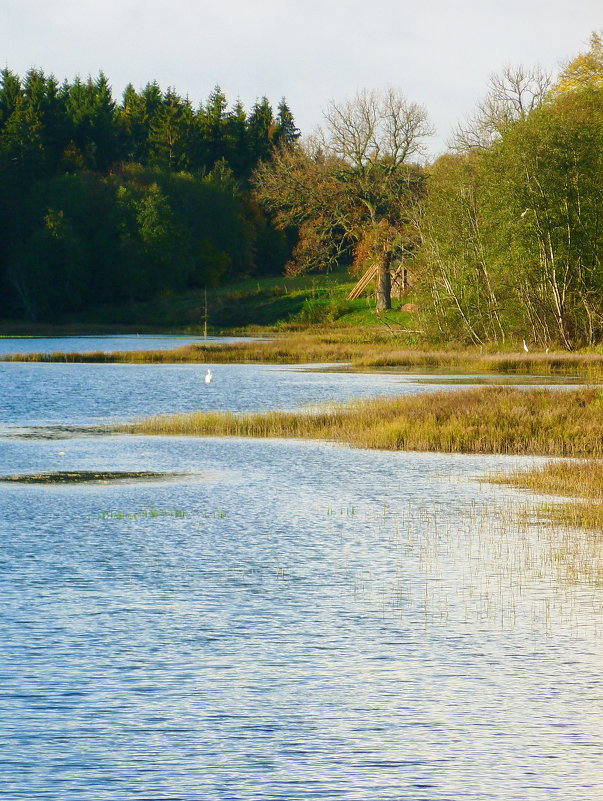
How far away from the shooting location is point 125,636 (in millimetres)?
10398

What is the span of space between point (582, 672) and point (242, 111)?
130 m

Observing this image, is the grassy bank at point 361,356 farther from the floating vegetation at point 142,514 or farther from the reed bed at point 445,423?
the floating vegetation at point 142,514

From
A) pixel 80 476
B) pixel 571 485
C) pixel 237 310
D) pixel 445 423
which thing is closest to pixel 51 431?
pixel 80 476

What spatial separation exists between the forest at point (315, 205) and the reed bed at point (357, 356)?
9.99 feet

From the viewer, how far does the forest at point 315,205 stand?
49000 millimetres

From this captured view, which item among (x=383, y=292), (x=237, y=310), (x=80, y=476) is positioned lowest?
(x=80, y=476)

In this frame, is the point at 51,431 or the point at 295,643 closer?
the point at 295,643

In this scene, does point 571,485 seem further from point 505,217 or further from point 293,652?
point 505,217

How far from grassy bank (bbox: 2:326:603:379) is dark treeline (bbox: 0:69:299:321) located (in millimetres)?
24888

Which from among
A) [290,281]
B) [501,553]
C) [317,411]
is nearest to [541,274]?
[317,411]

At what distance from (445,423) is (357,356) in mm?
32640

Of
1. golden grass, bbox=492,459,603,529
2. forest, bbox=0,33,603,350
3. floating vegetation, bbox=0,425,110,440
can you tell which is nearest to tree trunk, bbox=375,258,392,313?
forest, bbox=0,33,603,350

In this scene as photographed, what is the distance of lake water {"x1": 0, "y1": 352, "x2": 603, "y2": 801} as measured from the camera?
7348mm

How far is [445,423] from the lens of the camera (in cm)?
2541
